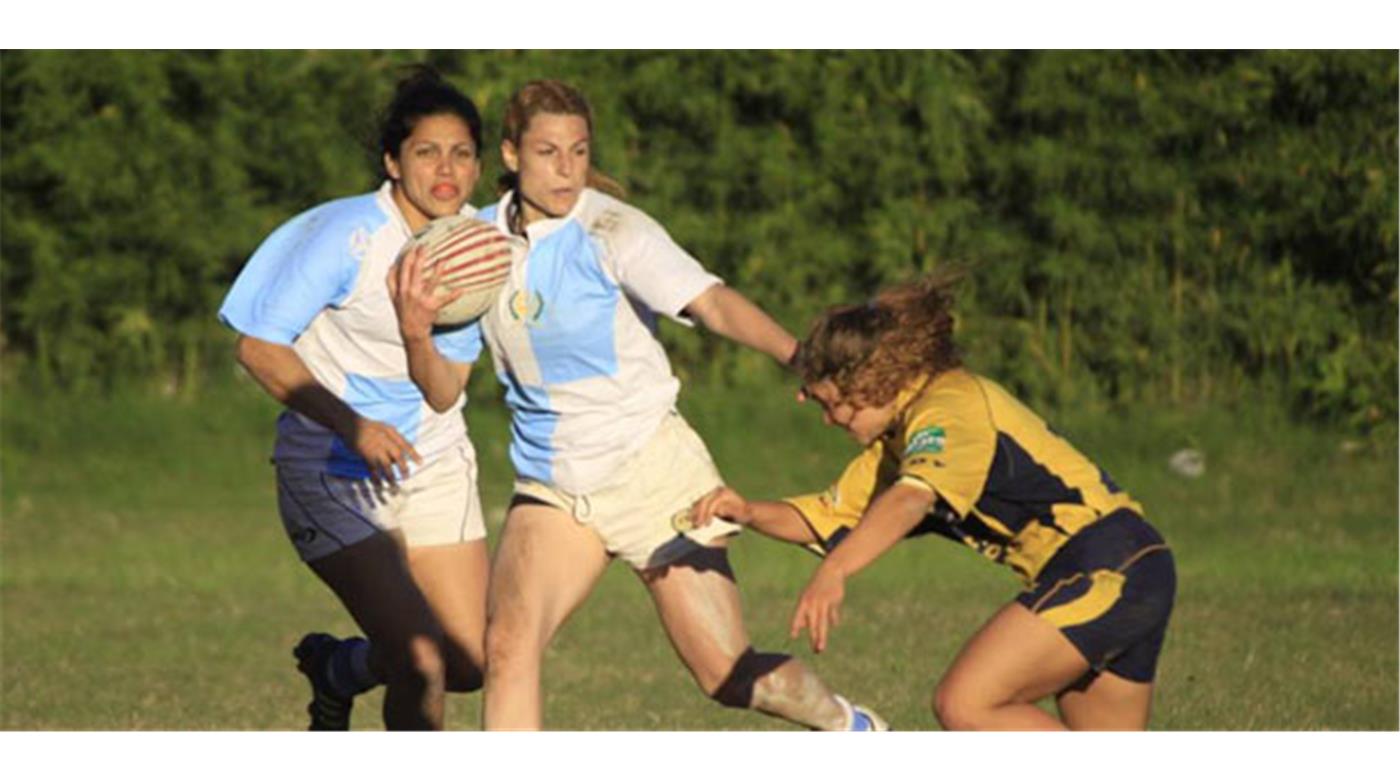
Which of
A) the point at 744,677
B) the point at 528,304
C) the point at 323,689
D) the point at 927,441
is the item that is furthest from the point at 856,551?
the point at 323,689

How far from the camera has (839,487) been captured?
662 cm

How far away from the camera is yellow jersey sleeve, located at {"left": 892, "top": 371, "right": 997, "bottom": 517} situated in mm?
6188

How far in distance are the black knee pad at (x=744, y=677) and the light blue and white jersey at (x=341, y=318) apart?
107cm

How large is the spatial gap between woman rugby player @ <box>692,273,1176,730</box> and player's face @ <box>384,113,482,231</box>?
1226 mm

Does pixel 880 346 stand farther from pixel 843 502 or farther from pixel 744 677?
pixel 744 677

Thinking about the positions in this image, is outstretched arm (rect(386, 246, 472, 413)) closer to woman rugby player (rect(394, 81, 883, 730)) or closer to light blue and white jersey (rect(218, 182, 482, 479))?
woman rugby player (rect(394, 81, 883, 730))

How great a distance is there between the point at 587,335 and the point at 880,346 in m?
0.86

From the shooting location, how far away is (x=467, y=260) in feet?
21.6

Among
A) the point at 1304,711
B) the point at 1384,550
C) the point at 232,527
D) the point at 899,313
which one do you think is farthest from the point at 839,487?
the point at 232,527

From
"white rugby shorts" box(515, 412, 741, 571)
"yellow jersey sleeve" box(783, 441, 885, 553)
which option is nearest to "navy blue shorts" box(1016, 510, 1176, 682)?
"yellow jersey sleeve" box(783, 441, 885, 553)

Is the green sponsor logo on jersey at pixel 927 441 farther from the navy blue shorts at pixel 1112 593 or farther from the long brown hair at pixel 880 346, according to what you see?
the navy blue shorts at pixel 1112 593

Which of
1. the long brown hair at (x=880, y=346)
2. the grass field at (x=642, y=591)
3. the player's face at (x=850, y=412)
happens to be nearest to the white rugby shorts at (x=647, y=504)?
the player's face at (x=850, y=412)

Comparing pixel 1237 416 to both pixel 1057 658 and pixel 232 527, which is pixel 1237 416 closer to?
pixel 232 527

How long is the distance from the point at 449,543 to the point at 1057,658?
1904 millimetres
